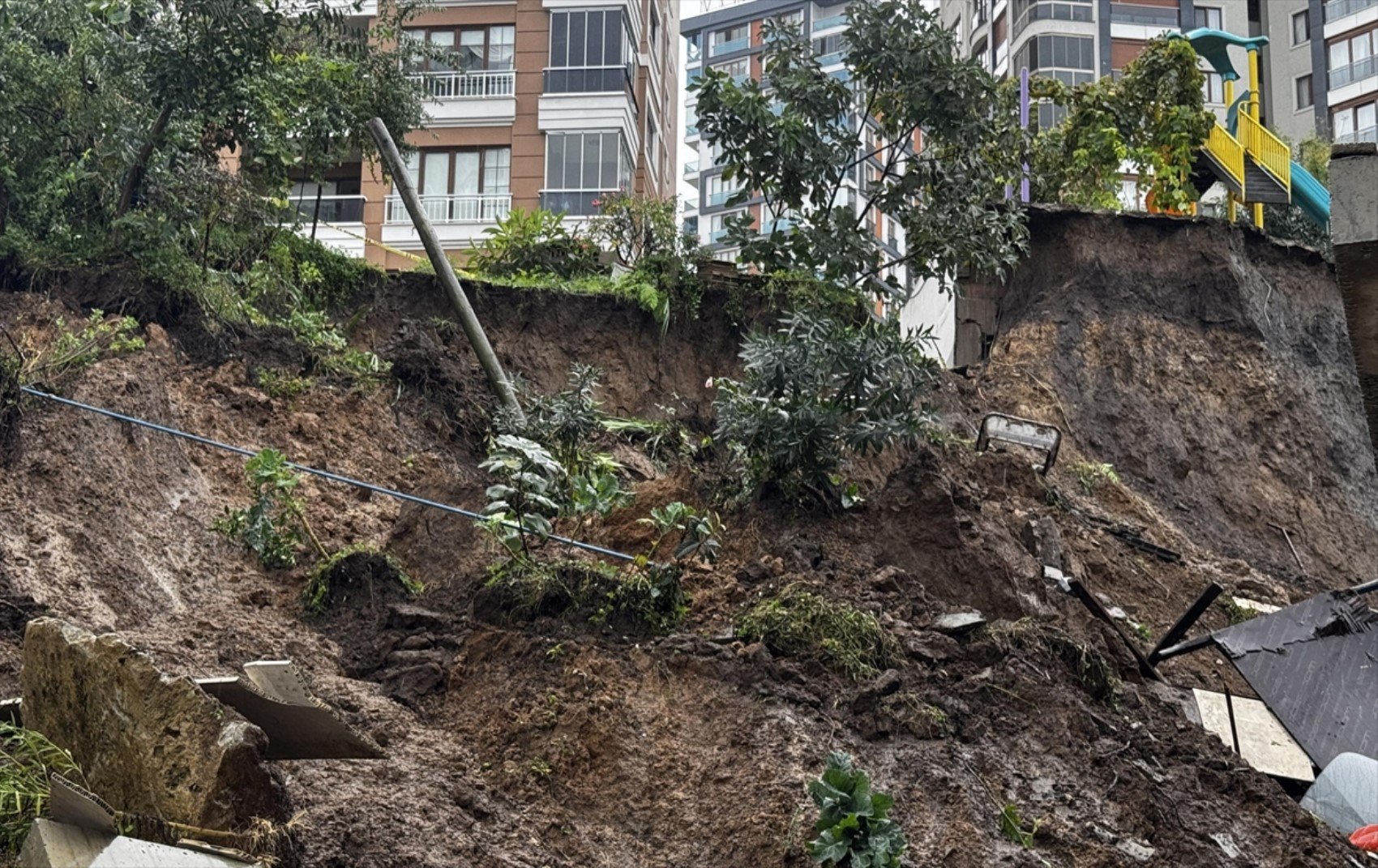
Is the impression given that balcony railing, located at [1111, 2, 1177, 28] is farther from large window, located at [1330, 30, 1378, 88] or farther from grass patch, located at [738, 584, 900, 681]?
grass patch, located at [738, 584, 900, 681]

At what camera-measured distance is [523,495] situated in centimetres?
984

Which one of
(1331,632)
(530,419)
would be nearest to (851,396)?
(530,419)

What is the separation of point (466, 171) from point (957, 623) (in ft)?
73.4

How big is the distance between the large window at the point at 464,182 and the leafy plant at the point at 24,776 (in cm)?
2381

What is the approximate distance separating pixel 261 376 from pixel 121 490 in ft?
9.37

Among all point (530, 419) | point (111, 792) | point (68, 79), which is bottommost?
point (111, 792)

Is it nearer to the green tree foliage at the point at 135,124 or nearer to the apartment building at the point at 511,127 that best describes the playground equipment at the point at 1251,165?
the apartment building at the point at 511,127

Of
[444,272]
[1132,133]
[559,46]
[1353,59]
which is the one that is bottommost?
[444,272]

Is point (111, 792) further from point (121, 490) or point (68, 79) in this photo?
point (68, 79)

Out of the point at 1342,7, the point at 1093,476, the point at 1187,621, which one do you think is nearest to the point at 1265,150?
the point at 1093,476

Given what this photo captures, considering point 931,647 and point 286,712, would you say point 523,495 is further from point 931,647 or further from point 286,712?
point 286,712

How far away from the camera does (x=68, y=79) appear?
45.0 ft

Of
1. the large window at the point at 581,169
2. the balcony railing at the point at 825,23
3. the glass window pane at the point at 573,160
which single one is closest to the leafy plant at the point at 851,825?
the large window at the point at 581,169

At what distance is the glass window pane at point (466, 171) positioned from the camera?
30625mm
